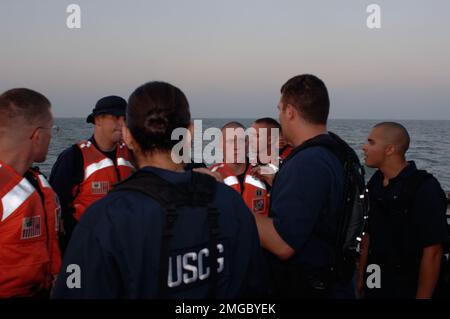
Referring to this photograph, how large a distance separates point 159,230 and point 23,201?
54.1 inches

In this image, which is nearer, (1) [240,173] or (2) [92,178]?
(2) [92,178]

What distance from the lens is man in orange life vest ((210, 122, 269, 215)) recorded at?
14.6 feet

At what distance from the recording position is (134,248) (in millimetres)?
1413

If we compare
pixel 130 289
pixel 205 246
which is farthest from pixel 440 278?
pixel 130 289

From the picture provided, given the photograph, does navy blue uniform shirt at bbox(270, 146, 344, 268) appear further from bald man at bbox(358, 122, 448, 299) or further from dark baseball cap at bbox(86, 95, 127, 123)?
dark baseball cap at bbox(86, 95, 127, 123)

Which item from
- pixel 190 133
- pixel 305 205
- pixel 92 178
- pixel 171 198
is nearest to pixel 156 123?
pixel 190 133

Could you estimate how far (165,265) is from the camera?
1459mm

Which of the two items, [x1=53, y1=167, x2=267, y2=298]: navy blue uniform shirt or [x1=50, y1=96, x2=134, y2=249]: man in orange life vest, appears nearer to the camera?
[x1=53, y1=167, x2=267, y2=298]: navy blue uniform shirt

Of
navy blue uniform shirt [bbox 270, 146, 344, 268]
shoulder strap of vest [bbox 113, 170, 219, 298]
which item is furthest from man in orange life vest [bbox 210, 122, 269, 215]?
shoulder strap of vest [bbox 113, 170, 219, 298]

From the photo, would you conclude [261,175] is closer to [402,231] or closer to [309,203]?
[402,231]

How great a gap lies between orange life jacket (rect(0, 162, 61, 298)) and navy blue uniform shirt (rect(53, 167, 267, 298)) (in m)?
1.02

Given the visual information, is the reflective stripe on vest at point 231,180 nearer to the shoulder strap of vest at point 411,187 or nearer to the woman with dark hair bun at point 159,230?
the shoulder strap of vest at point 411,187

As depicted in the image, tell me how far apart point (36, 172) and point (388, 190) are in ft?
9.28
